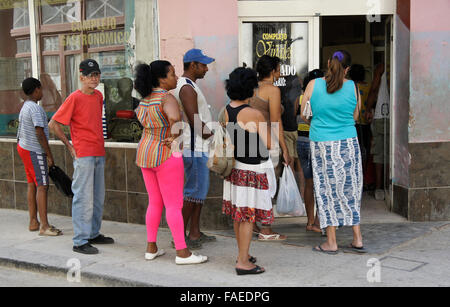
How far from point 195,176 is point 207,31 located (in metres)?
1.77

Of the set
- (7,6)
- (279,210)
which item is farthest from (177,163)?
(7,6)

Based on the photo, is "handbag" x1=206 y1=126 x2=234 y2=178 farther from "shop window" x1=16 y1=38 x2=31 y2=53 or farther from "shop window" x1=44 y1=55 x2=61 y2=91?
"shop window" x1=16 y1=38 x2=31 y2=53

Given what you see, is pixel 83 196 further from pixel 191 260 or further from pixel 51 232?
pixel 191 260

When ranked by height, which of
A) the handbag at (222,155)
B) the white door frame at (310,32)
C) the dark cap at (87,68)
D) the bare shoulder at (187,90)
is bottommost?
the handbag at (222,155)

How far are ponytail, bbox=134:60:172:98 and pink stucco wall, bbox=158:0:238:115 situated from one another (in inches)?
52.3

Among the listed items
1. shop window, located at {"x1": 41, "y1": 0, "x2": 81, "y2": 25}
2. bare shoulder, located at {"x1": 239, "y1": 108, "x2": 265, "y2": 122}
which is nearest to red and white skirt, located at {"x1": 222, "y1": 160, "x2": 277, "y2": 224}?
bare shoulder, located at {"x1": 239, "y1": 108, "x2": 265, "y2": 122}

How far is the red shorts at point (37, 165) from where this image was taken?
6223 millimetres

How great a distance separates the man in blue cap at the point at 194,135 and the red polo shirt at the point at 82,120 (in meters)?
0.93

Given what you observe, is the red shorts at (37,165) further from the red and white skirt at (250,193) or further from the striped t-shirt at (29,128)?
the red and white skirt at (250,193)

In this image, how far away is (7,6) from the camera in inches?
318

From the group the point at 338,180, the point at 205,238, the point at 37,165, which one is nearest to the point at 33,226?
the point at 37,165

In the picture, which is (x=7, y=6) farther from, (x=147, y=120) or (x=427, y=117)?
(x=427, y=117)

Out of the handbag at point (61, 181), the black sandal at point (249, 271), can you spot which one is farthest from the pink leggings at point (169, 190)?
the handbag at point (61, 181)

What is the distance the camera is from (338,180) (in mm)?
5086
